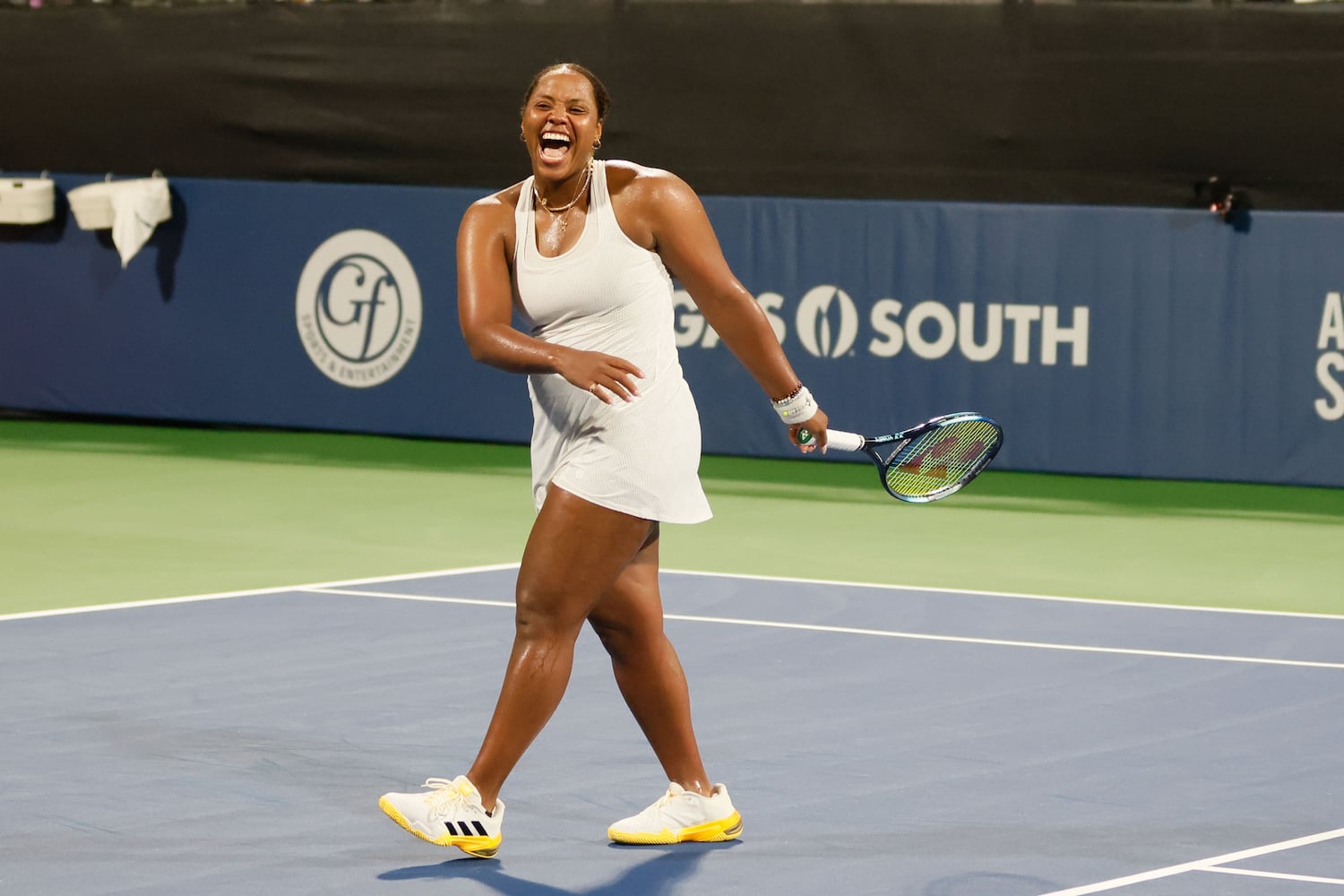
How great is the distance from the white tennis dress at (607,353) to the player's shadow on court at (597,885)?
0.78 meters

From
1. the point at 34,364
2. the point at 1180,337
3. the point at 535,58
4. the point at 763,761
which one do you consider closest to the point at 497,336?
the point at 763,761

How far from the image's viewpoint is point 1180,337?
1235 cm

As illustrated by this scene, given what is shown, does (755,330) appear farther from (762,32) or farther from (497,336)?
(762,32)

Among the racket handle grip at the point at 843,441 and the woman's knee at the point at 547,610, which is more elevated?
the racket handle grip at the point at 843,441

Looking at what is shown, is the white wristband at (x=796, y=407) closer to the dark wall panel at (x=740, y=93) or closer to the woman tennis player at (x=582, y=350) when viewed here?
the woman tennis player at (x=582, y=350)

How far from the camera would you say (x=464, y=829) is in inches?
207

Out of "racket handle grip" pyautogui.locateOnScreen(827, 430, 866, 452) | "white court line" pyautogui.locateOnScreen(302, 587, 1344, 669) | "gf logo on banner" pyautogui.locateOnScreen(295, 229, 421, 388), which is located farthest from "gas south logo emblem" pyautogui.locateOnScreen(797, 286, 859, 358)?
"racket handle grip" pyautogui.locateOnScreen(827, 430, 866, 452)

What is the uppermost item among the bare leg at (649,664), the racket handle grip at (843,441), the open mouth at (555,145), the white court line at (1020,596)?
the open mouth at (555,145)

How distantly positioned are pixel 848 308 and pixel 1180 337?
1.85m

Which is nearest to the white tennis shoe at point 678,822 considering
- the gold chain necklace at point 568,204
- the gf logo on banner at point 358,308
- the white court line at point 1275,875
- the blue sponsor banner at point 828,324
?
the white court line at point 1275,875

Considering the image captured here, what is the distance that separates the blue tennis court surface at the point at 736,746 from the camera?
5.33 meters

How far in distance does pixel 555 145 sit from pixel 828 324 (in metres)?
8.00

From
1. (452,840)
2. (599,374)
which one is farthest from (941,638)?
(599,374)

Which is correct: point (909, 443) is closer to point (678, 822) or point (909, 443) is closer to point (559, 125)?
point (678, 822)
